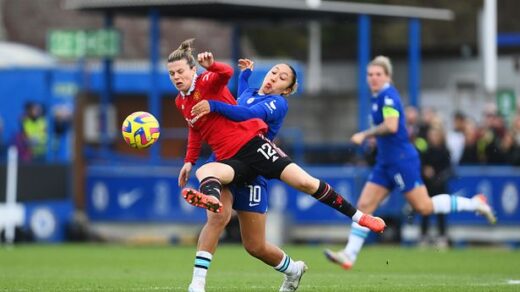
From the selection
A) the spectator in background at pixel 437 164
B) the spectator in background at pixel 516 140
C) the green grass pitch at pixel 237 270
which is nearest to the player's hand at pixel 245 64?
the green grass pitch at pixel 237 270

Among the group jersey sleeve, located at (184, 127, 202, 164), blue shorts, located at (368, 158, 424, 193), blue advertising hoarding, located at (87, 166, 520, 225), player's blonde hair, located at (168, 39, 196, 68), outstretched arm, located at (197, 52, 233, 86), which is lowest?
blue advertising hoarding, located at (87, 166, 520, 225)

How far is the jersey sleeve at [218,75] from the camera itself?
1088 cm

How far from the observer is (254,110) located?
36.9 ft

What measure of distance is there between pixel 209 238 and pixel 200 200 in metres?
0.75

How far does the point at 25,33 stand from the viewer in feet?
136

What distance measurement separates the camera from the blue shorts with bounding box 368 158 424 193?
15352 millimetres

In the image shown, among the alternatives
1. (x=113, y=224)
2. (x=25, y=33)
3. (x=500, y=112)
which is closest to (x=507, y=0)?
(x=500, y=112)

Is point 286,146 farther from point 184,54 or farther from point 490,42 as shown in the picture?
point 184,54

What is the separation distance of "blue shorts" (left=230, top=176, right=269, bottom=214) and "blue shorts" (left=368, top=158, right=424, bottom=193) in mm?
4393

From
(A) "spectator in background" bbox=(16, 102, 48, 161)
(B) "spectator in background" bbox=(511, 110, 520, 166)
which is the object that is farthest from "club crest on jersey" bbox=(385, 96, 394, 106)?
(A) "spectator in background" bbox=(16, 102, 48, 161)

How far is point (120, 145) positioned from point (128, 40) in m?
10.2

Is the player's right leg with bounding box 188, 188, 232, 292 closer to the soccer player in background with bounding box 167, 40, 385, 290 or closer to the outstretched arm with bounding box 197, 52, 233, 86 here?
the soccer player in background with bounding box 167, 40, 385, 290

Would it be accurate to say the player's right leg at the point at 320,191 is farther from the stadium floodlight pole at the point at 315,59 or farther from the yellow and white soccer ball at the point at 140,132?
the stadium floodlight pole at the point at 315,59

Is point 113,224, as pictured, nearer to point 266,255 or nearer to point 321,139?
point 321,139
